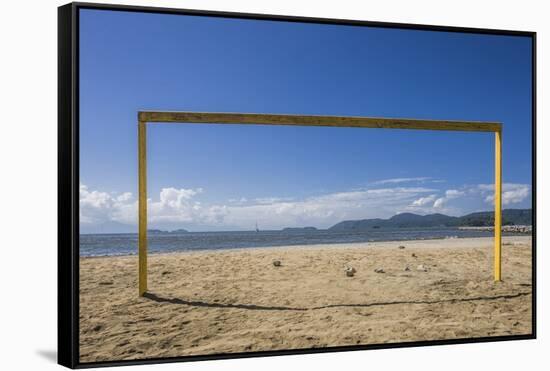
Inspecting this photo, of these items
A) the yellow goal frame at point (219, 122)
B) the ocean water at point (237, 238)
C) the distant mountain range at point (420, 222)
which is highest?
the yellow goal frame at point (219, 122)

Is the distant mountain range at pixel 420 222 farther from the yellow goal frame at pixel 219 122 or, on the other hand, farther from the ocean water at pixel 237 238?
the yellow goal frame at pixel 219 122

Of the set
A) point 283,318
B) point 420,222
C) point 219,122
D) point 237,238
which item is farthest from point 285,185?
point 219,122

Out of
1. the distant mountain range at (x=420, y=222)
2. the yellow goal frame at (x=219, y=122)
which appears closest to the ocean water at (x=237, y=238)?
the distant mountain range at (x=420, y=222)

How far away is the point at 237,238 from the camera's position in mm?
19094

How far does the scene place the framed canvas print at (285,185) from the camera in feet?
16.1

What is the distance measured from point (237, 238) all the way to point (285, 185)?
2.50 metres

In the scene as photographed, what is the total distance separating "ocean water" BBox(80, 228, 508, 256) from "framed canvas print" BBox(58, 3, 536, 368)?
74mm

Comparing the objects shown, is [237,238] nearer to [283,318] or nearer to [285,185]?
[285,185]

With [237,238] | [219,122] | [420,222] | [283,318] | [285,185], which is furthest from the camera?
[420,222]

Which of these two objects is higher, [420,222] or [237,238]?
[420,222]

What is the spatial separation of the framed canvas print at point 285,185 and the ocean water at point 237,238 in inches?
2.9

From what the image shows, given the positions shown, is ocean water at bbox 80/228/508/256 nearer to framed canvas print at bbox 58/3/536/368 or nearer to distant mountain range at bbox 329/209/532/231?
framed canvas print at bbox 58/3/536/368

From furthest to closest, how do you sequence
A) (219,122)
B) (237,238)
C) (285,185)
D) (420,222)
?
(420,222) < (237,238) < (285,185) < (219,122)

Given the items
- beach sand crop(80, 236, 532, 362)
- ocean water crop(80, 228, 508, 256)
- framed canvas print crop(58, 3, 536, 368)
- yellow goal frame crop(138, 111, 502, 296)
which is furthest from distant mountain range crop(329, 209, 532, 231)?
yellow goal frame crop(138, 111, 502, 296)
